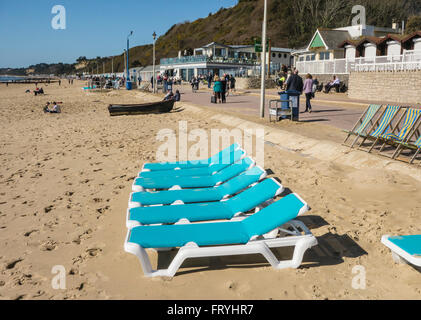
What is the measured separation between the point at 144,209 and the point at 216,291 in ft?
4.75

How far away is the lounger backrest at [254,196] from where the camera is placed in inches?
168

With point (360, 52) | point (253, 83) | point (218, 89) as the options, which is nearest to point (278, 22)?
point (360, 52)

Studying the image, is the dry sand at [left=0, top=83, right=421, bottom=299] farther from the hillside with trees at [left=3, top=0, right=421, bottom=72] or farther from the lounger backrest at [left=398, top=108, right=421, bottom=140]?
the hillside with trees at [left=3, top=0, right=421, bottom=72]

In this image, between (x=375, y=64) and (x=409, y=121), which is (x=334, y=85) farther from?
(x=409, y=121)

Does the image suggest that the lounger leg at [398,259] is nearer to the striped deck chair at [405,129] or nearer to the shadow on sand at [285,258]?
the shadow on sand at [285,258]

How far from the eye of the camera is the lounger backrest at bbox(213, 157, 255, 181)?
17.7 feet

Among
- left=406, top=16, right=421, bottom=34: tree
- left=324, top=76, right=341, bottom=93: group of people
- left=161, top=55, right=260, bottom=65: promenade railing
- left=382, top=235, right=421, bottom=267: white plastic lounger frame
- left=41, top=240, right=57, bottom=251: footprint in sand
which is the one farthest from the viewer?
left=406, top=16, right=421, bottom=34: tree

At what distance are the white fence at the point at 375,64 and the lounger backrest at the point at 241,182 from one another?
16789mm

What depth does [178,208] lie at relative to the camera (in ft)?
14.1

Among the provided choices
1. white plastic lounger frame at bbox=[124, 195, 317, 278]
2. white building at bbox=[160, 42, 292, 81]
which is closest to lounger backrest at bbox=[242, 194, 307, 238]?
white plastic lounger frame at bbox=[124, 195, 317, 278]

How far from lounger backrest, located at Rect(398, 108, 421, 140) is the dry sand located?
25.8 inches
